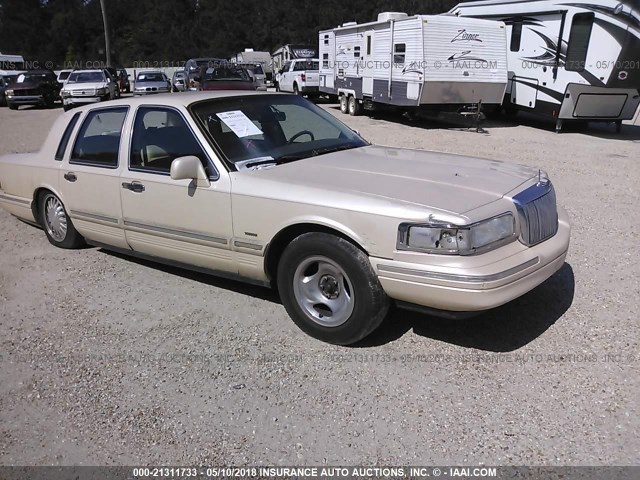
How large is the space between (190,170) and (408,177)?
1.54m

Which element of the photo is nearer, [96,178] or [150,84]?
[96,178]

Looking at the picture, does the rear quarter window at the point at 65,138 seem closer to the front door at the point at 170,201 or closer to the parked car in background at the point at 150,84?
the front door at the point at 170,201

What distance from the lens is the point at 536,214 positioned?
142 inches

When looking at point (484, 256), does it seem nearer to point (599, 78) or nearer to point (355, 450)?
point (355, 450)

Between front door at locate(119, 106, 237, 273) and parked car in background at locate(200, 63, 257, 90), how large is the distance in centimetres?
1572

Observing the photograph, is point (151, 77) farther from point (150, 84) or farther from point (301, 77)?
point (301, 77)

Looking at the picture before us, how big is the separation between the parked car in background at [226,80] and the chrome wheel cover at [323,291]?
16.9 metres

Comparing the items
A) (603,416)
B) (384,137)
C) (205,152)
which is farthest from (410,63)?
(603,416)

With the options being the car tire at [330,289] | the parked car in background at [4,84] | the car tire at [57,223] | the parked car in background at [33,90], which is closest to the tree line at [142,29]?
the parked car in background at [4,84]

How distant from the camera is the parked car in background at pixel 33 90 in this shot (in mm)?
24781

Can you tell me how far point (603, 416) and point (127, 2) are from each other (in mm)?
95426

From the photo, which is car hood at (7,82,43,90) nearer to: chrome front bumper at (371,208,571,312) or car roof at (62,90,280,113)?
car roof at (62,90,280,113)

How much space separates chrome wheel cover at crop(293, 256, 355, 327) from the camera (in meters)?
3.54

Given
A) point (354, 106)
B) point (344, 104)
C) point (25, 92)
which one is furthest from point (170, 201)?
point (25, 92)
